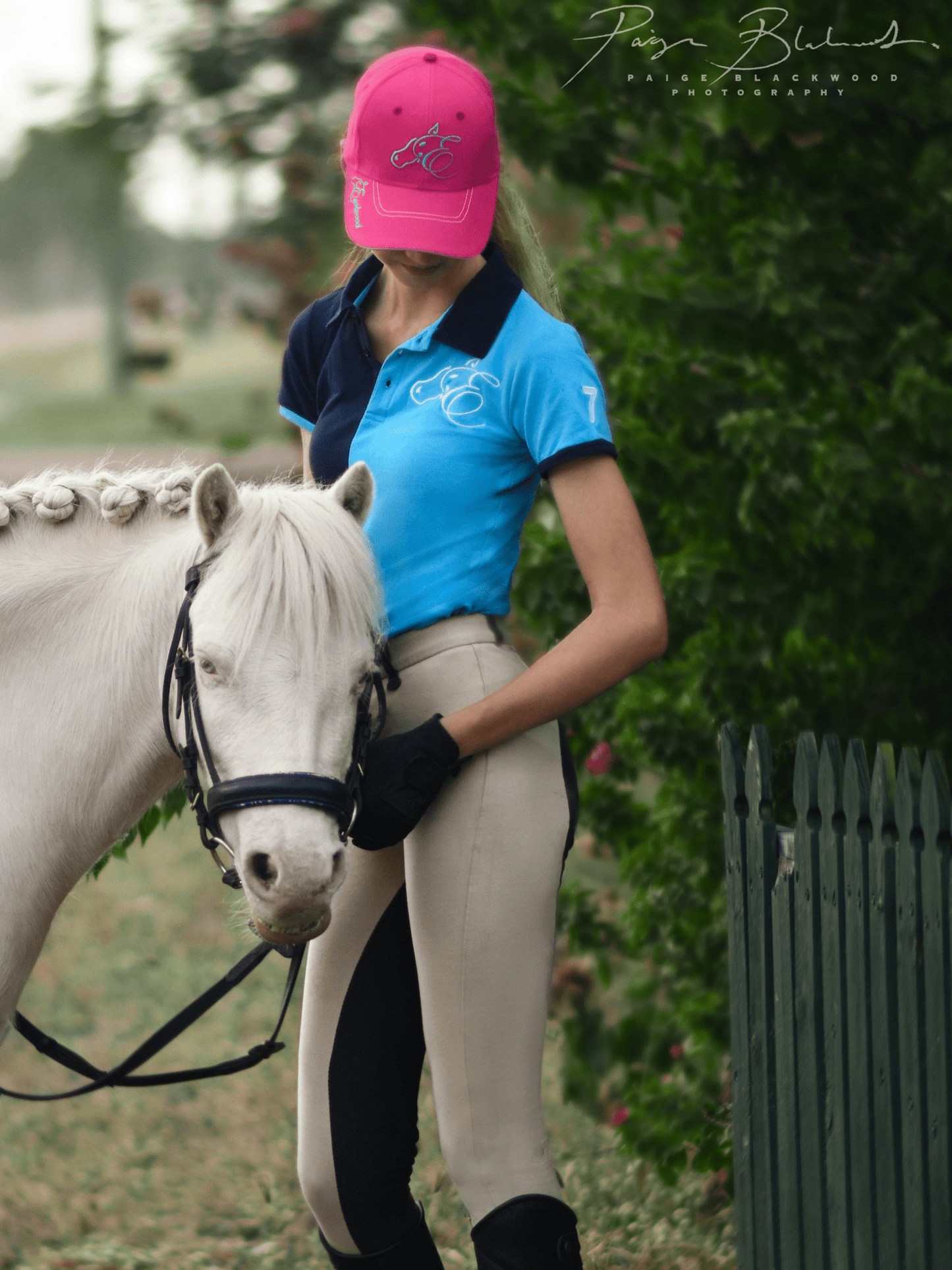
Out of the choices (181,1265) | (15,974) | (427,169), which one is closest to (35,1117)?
(181,1265)

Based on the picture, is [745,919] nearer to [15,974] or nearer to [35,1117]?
[15,974]

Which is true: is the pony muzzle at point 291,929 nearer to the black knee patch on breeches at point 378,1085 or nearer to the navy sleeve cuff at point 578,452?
the black knee patch on breeches at point 378,1085

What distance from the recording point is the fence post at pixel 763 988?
2.64 meters

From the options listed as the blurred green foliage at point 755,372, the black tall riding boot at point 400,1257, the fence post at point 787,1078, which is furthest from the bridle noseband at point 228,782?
the blurred green foliage at point 755,372

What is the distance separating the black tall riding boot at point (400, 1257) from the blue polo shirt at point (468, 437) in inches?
43.5

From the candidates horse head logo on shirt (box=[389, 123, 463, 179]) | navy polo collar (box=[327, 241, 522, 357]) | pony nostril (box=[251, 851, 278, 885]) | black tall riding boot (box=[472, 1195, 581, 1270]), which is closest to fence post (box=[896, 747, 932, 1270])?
black tall riding boot (box=[472, 1195, 581, 1270])

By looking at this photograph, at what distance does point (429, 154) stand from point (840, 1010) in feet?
5.85

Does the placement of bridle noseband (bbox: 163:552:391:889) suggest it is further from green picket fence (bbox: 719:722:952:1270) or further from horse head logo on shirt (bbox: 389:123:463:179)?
green picket fence (bbox: 719:722:952:1270)

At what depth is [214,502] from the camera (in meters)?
1.93

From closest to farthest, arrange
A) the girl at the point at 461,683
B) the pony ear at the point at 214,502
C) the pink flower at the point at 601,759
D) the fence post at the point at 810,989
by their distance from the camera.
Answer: the pony ear at the point at 214,502
the girl at the point at 461,683
the fence post at the point at 810,989
the pink flower at the point at 601,759

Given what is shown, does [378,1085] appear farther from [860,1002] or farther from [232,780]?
[860,1002]

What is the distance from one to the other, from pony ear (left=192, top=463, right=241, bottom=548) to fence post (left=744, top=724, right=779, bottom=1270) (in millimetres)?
1253

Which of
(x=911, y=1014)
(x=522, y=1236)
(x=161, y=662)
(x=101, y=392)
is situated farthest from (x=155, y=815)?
(x=101, y=392)

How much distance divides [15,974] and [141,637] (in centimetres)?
60
